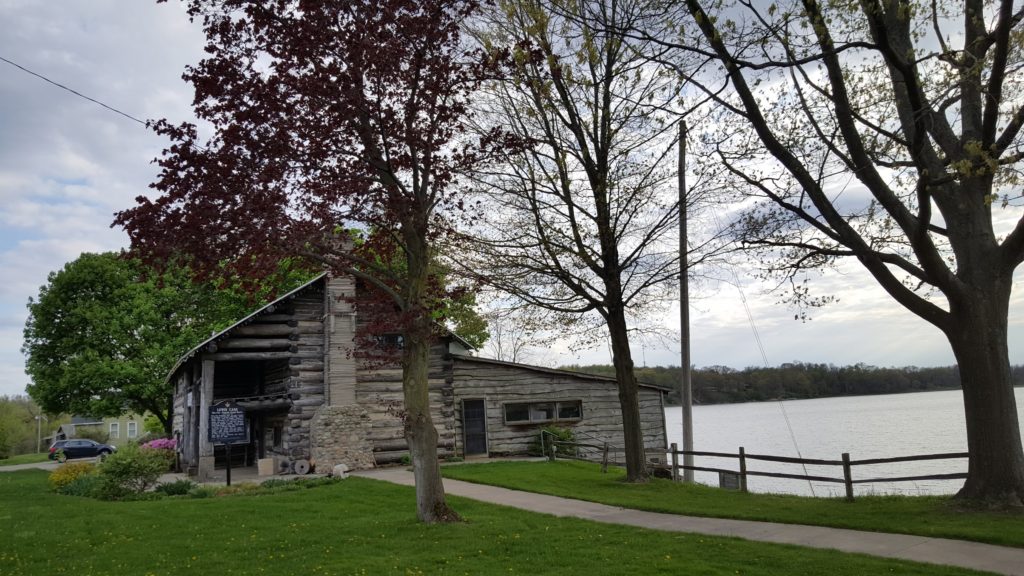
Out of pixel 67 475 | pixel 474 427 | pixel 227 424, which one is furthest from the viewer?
pixel 474 427

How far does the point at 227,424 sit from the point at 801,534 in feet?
50.4

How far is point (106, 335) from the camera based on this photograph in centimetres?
3622

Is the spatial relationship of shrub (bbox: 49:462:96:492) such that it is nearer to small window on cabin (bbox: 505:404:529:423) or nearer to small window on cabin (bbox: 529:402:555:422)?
small window on cabin (bbox: 505:404:529:423)

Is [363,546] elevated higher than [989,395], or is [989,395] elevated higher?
[989,395]

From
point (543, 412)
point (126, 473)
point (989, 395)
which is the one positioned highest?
point (989, 395)

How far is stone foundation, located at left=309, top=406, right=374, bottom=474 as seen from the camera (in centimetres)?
2134

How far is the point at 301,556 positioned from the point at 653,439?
742 inches

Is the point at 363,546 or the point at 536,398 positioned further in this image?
the point at 536,398

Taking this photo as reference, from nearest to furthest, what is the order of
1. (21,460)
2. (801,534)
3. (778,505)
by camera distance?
(801,534) < (778,505) < (21,460)

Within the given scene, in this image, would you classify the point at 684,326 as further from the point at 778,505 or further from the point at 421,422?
the point at 421,422

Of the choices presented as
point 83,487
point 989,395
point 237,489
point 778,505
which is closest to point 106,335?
point 83,487

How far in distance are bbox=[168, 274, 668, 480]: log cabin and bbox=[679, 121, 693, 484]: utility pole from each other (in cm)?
755

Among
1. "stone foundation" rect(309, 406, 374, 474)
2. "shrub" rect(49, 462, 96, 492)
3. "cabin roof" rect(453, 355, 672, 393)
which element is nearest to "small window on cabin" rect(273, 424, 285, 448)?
"stone foundation" rect(309, 406, 374, 474)

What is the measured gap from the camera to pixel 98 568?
8484mm
